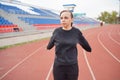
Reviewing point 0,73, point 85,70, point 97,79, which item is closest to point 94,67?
point 85,70

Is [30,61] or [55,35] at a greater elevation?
[55,35]

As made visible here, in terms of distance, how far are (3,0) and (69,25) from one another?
27.4 meters

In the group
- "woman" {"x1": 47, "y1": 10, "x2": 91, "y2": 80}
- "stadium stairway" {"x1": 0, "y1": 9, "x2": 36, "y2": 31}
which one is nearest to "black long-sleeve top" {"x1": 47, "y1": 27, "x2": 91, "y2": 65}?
"woman" {"x1": 47, "y1": 10, "x2": 91, "y2": 80}

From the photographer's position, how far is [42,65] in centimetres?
1038

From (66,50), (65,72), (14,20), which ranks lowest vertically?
(14,20)

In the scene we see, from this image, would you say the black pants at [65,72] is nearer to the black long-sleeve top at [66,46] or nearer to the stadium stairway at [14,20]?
the black long-sleeve top at [66,46]

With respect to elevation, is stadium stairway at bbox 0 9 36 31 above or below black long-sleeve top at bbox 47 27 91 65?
below

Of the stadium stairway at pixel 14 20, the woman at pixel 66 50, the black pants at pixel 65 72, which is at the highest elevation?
the woman at pixel 66 50

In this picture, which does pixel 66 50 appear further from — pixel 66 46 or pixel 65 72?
pixel 65 72

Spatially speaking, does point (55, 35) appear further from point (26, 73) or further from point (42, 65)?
point (42, 65)

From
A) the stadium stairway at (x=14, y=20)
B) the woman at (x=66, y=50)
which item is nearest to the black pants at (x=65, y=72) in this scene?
the woman at (x=66, y=50)

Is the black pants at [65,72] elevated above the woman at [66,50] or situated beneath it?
situated beneath

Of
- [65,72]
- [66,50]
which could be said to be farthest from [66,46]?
[65,72]

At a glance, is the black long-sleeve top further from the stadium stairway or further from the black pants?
the stadium stairway
